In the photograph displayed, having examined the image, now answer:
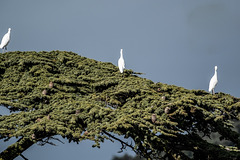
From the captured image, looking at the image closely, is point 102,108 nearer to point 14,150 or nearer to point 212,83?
point 14,150

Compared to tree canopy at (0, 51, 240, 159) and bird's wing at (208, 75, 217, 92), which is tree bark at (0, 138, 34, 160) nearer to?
tree canopy at (0, 51, 240, 159)

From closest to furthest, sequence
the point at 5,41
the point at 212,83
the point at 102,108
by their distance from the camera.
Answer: the point at 102,108 → the point at 212,83 → the point at 5,41

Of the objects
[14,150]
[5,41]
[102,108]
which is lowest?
[14,150]

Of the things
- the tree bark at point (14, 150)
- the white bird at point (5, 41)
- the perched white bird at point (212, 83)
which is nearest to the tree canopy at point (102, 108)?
the tree bark at point (14, 150)

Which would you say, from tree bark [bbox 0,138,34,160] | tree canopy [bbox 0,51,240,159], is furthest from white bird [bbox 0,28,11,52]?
tree bark [bbox 0,138,34,160]

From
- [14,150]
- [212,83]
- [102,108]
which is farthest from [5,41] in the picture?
[212,83]

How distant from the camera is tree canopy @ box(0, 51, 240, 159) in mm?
10617

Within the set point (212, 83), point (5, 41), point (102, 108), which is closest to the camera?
point (102, 108)

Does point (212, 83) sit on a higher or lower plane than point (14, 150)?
higher

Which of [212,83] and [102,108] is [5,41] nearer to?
[102,108]

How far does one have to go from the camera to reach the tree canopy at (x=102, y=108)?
10617mm

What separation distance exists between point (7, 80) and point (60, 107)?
3667mm

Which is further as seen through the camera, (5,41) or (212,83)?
(5,41)

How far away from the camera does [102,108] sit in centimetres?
1133
